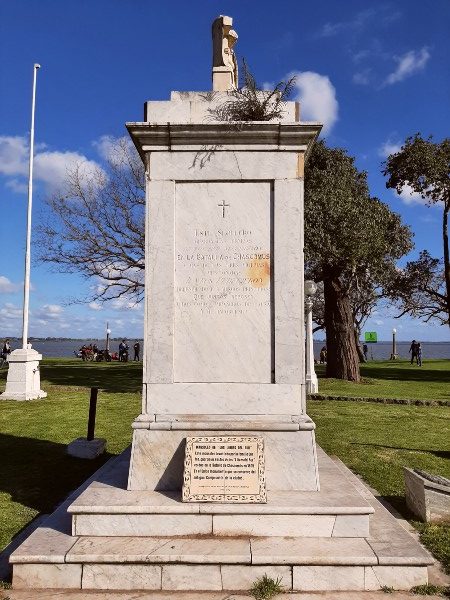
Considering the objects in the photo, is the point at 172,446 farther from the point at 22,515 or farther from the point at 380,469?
the point at 380,469

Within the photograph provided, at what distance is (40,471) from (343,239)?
47.3 feet

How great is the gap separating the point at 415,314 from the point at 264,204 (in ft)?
83.4

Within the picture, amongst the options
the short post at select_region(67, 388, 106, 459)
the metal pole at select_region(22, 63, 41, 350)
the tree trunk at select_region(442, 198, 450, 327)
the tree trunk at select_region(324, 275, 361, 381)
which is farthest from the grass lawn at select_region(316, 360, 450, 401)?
the short post at select_region(67, 388, 106, 459)

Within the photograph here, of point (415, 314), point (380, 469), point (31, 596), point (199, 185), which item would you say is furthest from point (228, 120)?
point (415, 314)

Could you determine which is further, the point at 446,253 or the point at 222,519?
the point at 446,253

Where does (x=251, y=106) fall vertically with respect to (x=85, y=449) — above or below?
above

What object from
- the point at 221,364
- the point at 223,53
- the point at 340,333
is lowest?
the point at 221,364

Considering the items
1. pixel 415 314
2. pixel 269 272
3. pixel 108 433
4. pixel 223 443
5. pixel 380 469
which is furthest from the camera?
pixel 415 314

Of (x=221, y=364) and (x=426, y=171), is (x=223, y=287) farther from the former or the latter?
(x=426, y=171)

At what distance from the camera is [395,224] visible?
23.3 m

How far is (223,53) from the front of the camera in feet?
20.4

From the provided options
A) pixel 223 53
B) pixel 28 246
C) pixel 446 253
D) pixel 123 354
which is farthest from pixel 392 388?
pixel 123 354

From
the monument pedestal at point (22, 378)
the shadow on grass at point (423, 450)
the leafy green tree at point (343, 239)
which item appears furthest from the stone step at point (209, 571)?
the leafy green tree at point (343, 239)

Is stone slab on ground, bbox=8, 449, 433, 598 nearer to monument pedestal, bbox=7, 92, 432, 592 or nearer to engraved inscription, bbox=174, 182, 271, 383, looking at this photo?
monument pedestal, bbox=7, 92, 432, 592
